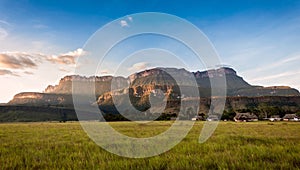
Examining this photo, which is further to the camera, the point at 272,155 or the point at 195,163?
the point at 272,155

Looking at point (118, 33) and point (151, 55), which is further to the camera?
point (151, 55)

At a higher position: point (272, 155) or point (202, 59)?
point (202, 59)

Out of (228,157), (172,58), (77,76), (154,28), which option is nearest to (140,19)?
(154,28)

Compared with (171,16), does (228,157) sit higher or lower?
lower

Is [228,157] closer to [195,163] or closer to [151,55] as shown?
[195,163]

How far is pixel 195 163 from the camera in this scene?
724 cm

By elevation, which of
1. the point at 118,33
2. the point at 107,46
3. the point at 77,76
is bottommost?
the point at 77,76

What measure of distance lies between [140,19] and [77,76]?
4.45 meters

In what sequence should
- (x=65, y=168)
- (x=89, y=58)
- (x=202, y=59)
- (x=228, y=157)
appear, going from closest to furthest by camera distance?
(x=65, y=168)
(x=228, y=157)
(x=89, y=58)
(x=202, y=59)

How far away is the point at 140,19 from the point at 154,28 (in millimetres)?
878

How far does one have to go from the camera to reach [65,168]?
6992mm

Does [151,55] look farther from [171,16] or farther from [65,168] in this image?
[65,168]

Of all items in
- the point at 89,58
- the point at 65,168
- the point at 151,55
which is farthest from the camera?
the point at 151,55

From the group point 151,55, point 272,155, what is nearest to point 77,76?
point 151,55
